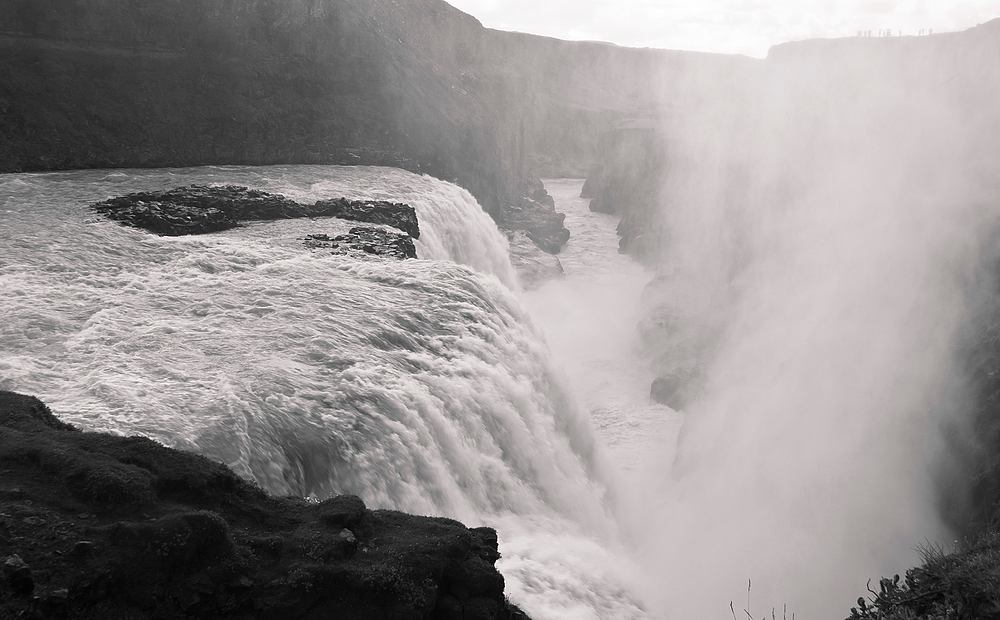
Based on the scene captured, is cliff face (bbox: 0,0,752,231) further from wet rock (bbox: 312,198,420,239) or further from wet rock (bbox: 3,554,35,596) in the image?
wet rock (bbox: 3,554,35,596)

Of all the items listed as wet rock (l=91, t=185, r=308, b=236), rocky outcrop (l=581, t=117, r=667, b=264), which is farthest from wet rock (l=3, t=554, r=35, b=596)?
rocky outcrop (l=581, t=117, r=667, b=264)

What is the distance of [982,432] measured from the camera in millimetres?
11039

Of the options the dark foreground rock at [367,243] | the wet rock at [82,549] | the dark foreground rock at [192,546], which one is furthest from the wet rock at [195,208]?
the wet rock at [82,549]

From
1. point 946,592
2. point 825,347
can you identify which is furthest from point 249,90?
point 946,592

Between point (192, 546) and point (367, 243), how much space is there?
11.7m

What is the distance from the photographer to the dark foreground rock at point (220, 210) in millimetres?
14547

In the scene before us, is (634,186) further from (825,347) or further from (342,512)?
(342,512)

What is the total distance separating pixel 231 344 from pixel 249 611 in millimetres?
5945

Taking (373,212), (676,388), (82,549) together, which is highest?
(82,549)

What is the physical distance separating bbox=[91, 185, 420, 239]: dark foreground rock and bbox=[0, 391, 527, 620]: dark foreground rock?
1036 cm

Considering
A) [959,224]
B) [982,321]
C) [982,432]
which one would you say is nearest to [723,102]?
[959,224]

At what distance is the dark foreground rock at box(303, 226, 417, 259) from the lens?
14.6 metres

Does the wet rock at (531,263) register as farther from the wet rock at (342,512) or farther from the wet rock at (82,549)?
the wet rock at (82,549)

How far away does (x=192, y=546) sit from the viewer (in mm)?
3771
